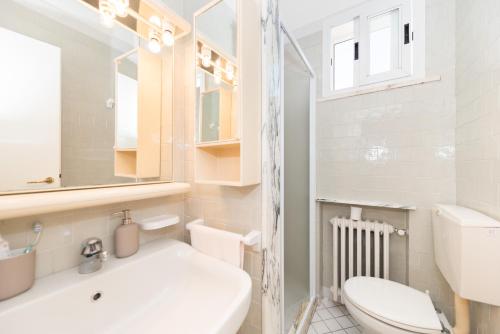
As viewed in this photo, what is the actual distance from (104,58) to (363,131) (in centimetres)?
166

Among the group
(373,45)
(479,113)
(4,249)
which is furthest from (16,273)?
(373,45)

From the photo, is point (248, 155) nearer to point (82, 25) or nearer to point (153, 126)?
point (153, 126)

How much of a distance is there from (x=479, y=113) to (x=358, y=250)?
1099mm

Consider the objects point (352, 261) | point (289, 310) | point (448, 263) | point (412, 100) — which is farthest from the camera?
point (352, 261)

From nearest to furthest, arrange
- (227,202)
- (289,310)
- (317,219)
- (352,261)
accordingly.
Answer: (227,202)
(289,310)
(352,261)
(317,219)

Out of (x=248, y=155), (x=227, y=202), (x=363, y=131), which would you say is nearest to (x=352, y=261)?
(x=363, y=131)

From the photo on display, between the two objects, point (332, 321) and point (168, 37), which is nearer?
point (168, 37)

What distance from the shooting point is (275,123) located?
958 millimetres

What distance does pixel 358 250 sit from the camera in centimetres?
152

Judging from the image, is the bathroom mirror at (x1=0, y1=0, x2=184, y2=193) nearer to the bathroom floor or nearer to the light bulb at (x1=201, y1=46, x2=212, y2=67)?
the light bulb at (x1=201, y1=46, x2=212, y2=67)

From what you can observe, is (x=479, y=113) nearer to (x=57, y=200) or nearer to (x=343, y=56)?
(x=343, y=56)

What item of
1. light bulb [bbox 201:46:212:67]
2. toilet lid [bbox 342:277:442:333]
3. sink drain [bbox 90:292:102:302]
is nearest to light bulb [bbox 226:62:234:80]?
light bulb [bbox 201:46:212:67]

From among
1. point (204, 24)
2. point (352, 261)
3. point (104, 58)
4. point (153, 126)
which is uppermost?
point (204, 24)

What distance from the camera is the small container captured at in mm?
489
